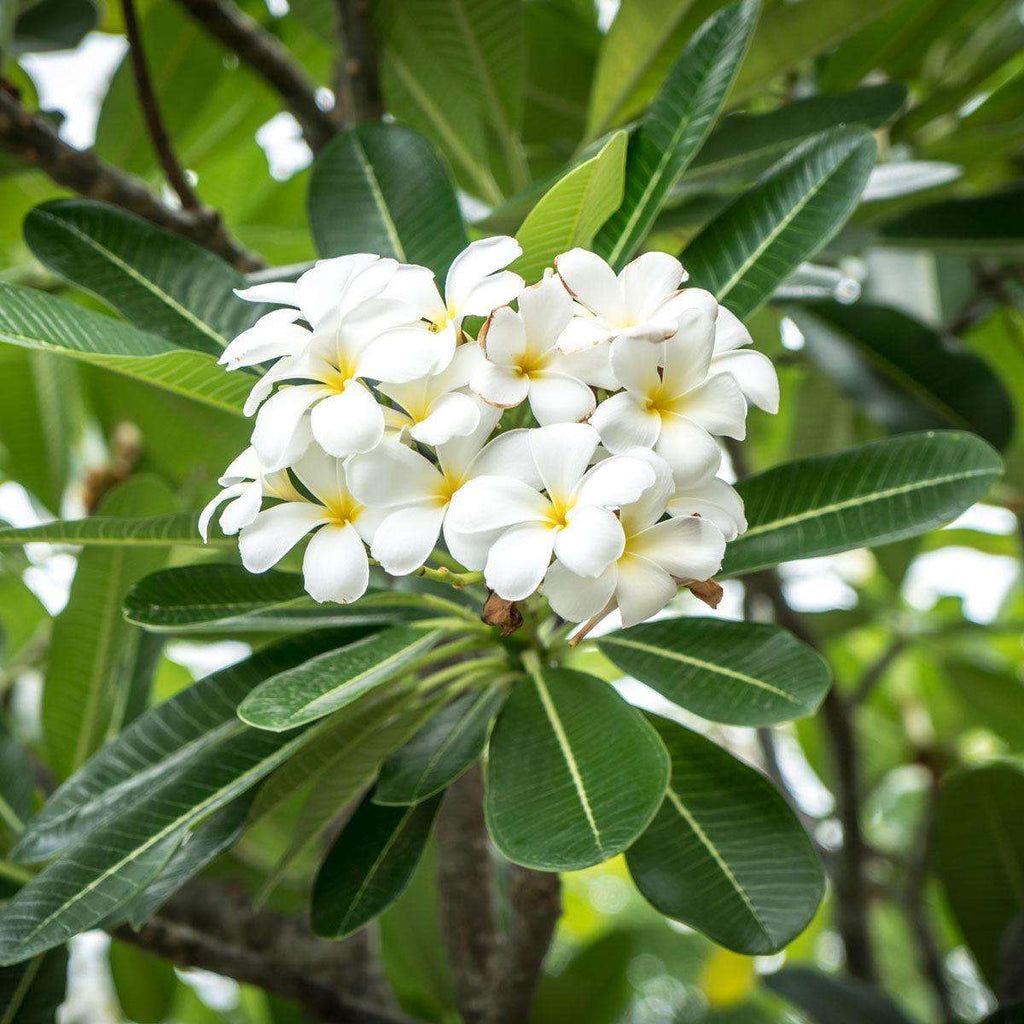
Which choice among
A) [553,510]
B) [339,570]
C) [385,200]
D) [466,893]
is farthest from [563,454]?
[466,893]

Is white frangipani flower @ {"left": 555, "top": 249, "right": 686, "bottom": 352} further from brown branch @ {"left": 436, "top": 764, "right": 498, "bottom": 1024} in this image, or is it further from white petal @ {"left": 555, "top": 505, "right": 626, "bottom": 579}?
brown branch @ {"left": 436, "top": 764, "right": 498, "bottom": 1024}

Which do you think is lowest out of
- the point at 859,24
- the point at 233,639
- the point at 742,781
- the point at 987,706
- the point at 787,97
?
the point at 987,706

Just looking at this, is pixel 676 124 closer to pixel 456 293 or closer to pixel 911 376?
pixel 456 293

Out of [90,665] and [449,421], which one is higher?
[449,421]

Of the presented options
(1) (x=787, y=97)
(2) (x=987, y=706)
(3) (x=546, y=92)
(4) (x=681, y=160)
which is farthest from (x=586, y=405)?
(2) (x=987, y=706)

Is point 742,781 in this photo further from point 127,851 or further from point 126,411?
point 126,411

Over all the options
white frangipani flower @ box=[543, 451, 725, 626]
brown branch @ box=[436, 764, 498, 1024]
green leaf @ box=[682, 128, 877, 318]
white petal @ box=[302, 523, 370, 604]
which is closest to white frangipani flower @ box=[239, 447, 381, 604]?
white petal @ box=[302, 523, 370, 604]

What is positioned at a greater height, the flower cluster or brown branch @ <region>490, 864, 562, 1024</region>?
the flower cluster
